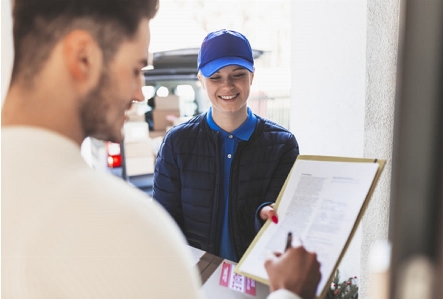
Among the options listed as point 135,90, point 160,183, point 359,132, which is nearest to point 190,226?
point 160,183

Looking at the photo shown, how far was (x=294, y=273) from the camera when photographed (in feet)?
2.53

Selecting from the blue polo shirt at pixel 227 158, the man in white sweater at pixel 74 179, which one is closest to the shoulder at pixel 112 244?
the man in white sweater at pixel 74 179

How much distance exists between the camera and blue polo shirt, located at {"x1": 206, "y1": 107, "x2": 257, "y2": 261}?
1.44 m

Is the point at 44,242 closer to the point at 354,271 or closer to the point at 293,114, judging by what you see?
the point at 354,271

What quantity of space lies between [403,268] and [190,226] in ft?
4.10

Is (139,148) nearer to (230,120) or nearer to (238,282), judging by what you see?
(230,120)

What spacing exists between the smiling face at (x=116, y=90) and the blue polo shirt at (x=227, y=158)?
32.1 inches

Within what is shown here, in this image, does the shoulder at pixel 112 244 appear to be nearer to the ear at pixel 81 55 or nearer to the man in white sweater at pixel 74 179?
the man in white sweater at pixel 74 179

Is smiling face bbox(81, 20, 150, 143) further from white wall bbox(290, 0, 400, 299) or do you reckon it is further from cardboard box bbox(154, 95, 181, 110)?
cardboard box bbox(154, 95, 181, 110)

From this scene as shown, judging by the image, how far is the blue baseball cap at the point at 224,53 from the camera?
143 centimetres

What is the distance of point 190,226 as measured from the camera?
4.87 feet

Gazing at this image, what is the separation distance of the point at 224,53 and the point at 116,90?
88 cm

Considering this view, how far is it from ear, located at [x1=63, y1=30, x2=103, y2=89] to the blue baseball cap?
87 cm

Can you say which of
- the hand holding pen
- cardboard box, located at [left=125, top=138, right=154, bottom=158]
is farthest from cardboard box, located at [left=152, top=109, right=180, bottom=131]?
the hand holding pen
